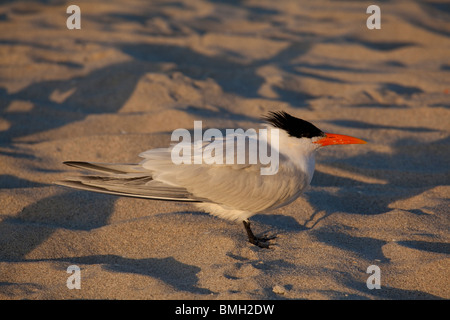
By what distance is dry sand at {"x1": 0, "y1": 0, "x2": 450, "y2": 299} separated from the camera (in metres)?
3.13

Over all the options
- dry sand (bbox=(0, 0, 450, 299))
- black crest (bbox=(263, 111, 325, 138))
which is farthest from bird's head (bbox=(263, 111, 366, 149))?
dry sand (bbox=(0, 0, 450, 299))

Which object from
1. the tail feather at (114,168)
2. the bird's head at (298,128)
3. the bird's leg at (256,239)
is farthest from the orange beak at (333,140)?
the tail feather at (114,168)

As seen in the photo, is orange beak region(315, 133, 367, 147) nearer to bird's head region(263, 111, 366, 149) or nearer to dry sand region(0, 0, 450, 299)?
bird's head region(263, 111, 366, 149)

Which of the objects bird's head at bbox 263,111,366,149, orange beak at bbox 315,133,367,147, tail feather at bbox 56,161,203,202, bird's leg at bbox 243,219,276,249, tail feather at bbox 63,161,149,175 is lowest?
bird's leg at bbox 243,219,276,249

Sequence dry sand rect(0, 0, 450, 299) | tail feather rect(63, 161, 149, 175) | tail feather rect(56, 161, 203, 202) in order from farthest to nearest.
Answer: tail feather rect(63, 161, 149, 175)
tail feather rect(56, 161, 203, 202)
dry sand rect(0, 0, 450, 299)

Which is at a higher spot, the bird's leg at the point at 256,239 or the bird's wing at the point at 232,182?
the bird's wing at the point at 232,182

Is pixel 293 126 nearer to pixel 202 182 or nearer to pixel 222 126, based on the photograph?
pixel 202 182

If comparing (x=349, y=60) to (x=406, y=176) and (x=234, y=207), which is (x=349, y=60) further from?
(x=234, y=207)

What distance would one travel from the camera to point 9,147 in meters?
4.97

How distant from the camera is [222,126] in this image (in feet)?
17.5

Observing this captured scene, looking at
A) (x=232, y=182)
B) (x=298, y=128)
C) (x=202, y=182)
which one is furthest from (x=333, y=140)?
(x=202, y=182)

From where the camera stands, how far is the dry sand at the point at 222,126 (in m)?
3.13

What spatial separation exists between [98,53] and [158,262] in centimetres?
450

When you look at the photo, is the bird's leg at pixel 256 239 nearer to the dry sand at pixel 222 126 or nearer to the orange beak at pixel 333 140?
the dry sand at pixel 222 126
